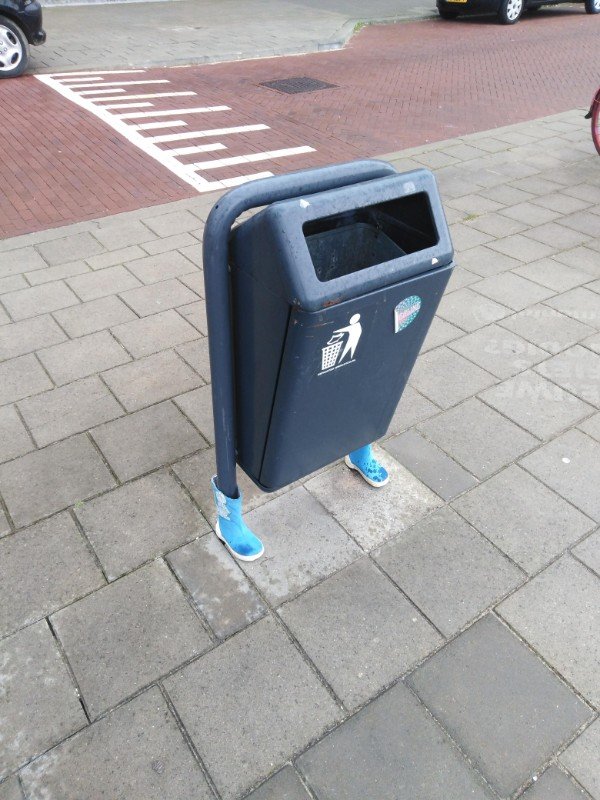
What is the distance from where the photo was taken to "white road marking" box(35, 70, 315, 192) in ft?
20.9

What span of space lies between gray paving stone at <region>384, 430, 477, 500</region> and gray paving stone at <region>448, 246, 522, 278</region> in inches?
82.0

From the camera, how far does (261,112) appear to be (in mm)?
8289

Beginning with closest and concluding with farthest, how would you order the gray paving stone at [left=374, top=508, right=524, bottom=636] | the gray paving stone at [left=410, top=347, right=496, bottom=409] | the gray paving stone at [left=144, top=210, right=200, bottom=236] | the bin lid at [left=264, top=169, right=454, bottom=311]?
the bin lid at [left=264, top=169, right=454, bottom=311]
the gray paving stone at [left=374, top=508, right=524, bottom=636]
the gray paving stone at [left=410, top=347, right=496, bottom=409]
the gray paving stone at [left=144, top=210, right=200, bottom=236]

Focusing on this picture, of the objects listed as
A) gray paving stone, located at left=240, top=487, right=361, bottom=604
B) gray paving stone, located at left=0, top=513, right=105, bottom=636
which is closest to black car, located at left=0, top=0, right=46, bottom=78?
gray paving stone, located at left=0, top=513, right=105, bottom=636

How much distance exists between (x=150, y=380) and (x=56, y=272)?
64.1 inches

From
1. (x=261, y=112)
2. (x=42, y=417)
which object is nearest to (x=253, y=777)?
(x=42, y=417)

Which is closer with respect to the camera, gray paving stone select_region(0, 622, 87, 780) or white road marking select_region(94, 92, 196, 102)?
gray paving stone select_region(0, 622, 87, 780)

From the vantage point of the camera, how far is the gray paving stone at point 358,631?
2242 millimetres

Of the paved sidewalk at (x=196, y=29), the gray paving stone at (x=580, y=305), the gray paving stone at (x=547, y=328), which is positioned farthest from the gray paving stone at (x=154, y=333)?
the paved sidewalk at (x=196, y=29)

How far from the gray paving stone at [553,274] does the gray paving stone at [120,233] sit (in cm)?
307

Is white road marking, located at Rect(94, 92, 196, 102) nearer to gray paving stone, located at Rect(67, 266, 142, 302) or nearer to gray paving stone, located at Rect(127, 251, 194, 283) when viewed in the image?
gray paving stone, located at Rect(127, 251, 194, 283)

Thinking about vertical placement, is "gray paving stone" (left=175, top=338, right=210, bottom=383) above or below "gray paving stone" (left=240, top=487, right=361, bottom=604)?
above

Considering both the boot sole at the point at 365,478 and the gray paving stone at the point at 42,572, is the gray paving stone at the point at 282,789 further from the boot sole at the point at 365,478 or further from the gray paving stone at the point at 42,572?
the boot sole at the point at 365,478

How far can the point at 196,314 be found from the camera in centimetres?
416
